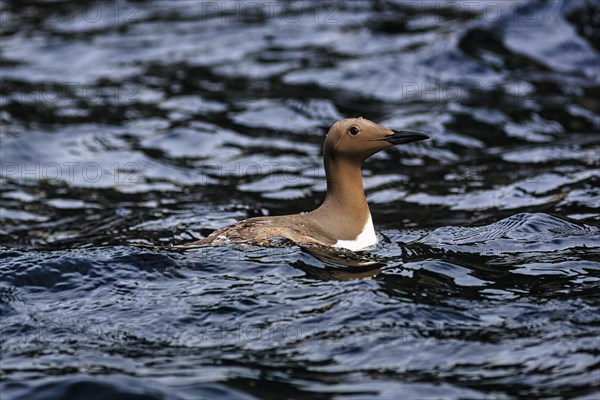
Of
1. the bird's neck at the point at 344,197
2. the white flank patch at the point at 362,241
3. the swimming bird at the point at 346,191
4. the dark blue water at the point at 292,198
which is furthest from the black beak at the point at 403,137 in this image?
the dark blue water at the point at 292,198

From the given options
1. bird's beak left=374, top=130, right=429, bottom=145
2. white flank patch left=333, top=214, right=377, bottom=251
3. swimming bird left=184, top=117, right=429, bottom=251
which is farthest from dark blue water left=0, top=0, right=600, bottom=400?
bird's beak left=374, top=130, right=429, bottom=145

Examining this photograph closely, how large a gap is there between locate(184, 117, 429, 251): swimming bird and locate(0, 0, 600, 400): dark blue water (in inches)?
13.5

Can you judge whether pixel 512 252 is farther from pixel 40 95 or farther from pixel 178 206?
pixel 40 95

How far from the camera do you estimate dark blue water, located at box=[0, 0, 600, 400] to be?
6.17 m

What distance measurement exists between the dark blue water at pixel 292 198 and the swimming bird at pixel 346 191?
34 cm

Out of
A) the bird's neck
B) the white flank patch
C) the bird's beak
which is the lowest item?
the white flank patch

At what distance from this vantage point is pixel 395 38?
1888 cm

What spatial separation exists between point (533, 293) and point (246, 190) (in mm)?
5892

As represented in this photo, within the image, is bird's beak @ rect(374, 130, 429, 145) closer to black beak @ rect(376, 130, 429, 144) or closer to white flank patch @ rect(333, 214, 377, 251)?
black beak @ rect(376, 130, 429, 144)

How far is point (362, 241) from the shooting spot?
29.0 ft

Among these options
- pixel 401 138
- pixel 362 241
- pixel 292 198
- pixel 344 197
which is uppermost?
pixel 401 138

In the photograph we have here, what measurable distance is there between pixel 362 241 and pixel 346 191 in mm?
521

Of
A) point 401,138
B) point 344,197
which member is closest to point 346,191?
point 344,197

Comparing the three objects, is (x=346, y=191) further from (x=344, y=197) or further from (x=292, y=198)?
(x=292, y=198)
